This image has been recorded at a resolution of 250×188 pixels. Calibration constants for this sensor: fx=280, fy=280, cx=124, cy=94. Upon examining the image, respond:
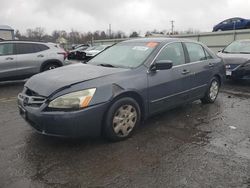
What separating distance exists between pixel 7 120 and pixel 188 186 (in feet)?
12.4

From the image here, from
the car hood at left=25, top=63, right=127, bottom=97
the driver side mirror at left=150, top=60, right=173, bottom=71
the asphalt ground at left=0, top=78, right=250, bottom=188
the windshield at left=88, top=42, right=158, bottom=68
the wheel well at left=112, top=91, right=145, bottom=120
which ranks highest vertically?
the windshield at left=88, top=42, right=158, bottom=68

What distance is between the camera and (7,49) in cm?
915

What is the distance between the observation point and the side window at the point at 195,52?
5.80 metres

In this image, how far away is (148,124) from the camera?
202 inches

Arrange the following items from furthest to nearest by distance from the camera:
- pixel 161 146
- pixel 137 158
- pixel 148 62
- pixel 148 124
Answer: pixel 148 124 < pixel 148 62 < pixel 161 146 < pixel 137 158

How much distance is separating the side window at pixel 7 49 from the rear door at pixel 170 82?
6031mm

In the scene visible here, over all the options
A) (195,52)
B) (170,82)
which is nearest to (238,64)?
(195,52)

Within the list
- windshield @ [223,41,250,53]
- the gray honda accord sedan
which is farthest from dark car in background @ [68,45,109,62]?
the gray honda accord sedan

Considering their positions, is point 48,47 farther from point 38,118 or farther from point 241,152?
point 241,152

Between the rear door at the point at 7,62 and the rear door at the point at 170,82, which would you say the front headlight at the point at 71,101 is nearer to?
the rear door at the point at 170,82

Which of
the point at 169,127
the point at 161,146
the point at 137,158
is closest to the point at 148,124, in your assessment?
the point at 169,127

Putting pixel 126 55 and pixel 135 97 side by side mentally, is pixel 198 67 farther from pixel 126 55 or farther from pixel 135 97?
pixel 135 97

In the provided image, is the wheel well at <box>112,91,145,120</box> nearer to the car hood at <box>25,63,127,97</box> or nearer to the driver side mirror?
the car hood at <box>25,63,127,97</box>

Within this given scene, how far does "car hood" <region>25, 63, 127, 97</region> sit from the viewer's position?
3.91 m
